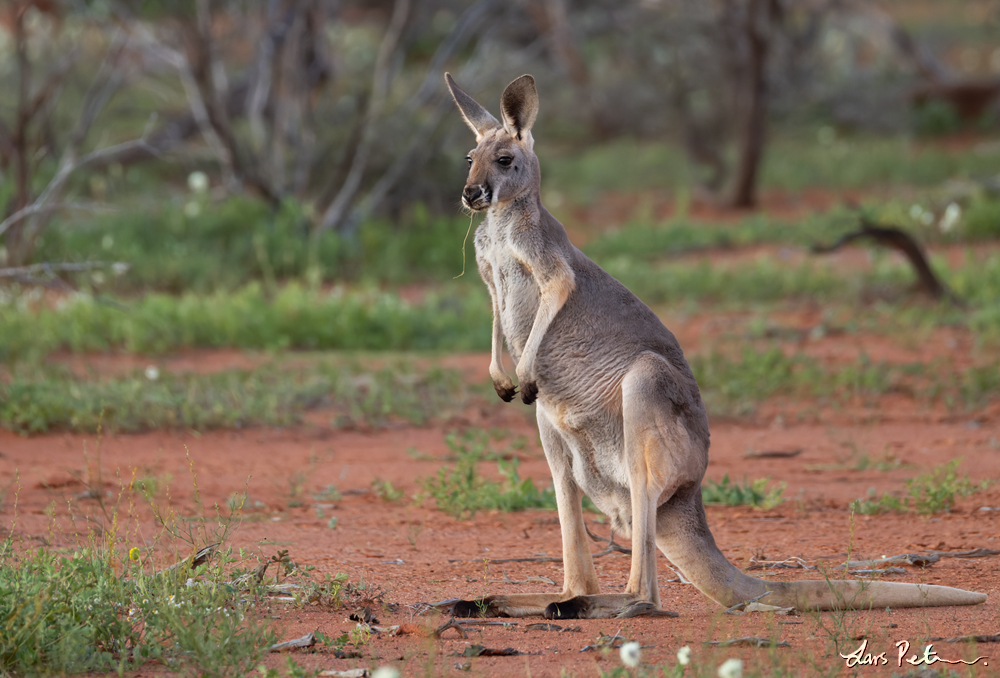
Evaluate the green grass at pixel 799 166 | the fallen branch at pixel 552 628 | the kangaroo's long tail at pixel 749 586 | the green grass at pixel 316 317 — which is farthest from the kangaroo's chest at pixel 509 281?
the green grass at pixel 799 166

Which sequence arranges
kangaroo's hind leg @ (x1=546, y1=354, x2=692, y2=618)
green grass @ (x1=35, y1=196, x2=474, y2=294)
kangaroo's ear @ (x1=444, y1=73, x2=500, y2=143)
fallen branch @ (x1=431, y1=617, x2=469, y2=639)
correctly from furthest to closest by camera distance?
green grass @ (x1=35, y1=196, x2=474, y2=294), kangaroo's ear @ (x1=444, y1=73, x2=500, y2=143), kangaroo's hind leg @ (x1=546, y1=354, x2=692, y2=618), fallen branch @ (x1=431, y1=617, x2=469, y2=639)

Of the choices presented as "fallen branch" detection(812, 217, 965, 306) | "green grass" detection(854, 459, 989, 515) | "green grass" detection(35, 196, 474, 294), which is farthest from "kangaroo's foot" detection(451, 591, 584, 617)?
"green grass" detection(35, 196, 474, 294)

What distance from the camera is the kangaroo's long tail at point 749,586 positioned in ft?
11.4

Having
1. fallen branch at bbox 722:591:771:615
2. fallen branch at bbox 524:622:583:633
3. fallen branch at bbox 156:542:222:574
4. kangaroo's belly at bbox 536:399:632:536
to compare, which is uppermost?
kangaroo's belly at bbox 536:399:632:536

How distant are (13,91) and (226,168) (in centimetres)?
575

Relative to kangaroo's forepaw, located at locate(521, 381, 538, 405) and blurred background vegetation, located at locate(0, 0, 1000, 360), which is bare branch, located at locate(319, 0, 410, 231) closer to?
blurred background vegetation, located at locate(0, 0, 1000, 360)

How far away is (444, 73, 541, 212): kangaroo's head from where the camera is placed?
11.6ft

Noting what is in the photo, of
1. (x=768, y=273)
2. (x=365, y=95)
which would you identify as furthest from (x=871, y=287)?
(x=365, y=95)

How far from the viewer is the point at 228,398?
6.75 metres

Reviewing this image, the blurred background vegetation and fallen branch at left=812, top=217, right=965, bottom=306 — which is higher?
the blurred background vegetation

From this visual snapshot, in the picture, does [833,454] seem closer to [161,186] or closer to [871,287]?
[871,287]

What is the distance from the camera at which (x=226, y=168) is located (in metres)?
12.1

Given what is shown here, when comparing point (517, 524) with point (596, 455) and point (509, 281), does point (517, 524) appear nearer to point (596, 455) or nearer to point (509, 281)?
point (596, 455)

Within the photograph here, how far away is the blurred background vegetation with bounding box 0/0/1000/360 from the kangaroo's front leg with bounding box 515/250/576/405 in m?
2.70
